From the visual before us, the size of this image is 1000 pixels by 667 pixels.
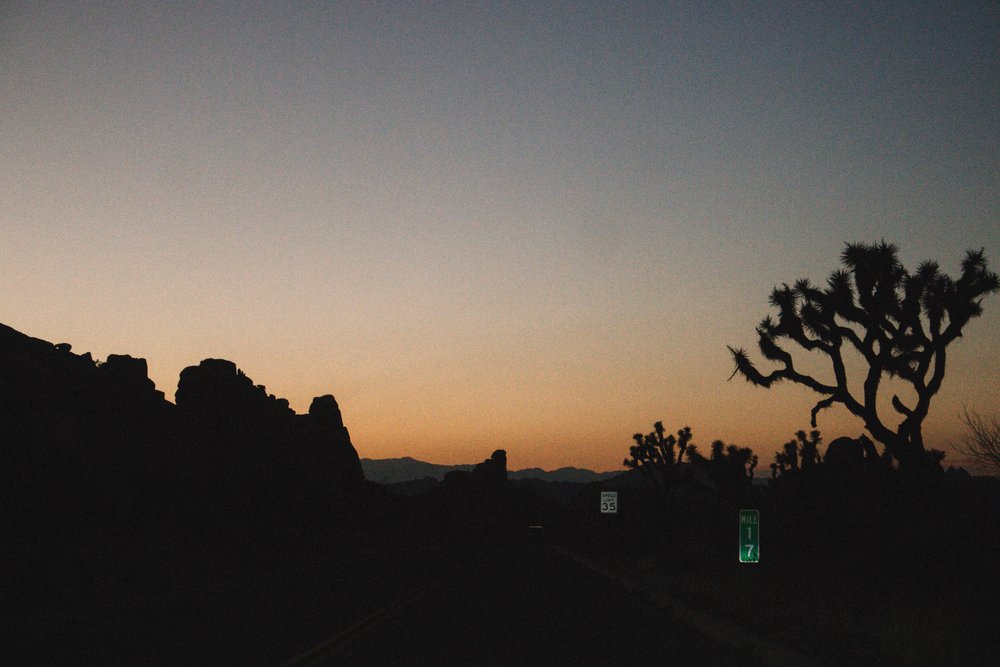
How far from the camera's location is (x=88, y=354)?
45.1m

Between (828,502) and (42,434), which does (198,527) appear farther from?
(828,502)

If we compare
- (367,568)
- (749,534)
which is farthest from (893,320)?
(367,568)

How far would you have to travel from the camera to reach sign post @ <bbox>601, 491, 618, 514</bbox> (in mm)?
57625

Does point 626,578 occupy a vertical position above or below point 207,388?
below

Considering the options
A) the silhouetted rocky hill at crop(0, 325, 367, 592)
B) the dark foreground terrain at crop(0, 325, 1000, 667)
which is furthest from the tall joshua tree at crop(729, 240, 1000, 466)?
the silhouetted rocky hill at crop(0, 325, 367, 592)

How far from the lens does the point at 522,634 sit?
591 inches

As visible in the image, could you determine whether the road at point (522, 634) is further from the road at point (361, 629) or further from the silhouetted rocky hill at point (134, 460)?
the silhouetted rocky hill at point (134, 460)

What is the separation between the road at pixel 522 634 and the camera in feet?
40.1

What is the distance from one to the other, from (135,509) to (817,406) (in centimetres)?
2391

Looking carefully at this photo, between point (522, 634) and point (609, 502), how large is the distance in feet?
144

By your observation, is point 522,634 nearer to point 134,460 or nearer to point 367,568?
point 367,568

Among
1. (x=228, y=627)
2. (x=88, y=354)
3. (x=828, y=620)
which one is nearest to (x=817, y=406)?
(x=828, y=620)

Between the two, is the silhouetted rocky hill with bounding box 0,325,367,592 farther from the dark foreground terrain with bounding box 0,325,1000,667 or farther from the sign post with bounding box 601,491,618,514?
the sign post with bounding box 601,491,618,514

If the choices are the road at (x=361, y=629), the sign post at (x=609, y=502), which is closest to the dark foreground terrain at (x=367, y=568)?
the road at (x=361, y=629)
